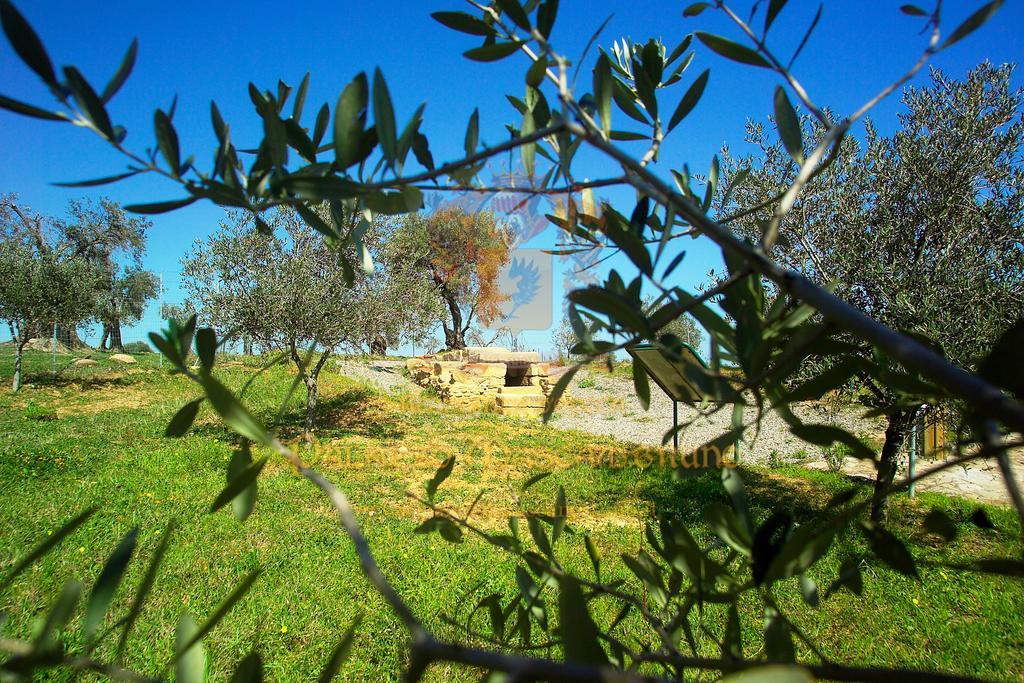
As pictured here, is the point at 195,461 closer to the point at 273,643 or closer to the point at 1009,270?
the point at 273,643

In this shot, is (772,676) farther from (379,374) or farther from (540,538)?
(379,374)

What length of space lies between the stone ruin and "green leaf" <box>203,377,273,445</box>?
11.0m

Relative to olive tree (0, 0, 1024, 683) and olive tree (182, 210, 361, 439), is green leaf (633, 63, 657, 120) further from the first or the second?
olive tree (182, 210, 361, 439)

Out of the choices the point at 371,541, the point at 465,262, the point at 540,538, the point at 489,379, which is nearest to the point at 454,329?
the point at 465,262

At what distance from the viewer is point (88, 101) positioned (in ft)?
1.33

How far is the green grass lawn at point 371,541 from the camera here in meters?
3.01

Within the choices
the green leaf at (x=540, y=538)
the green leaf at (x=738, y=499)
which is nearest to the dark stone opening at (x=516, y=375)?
the green leaf at (x=540, y=538)

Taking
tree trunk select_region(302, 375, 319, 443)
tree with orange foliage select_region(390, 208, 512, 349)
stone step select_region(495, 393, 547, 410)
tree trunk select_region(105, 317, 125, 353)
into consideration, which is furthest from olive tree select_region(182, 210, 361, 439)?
tree trunk select_region(105, 317, 125, 353)

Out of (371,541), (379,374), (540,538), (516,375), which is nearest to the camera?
(540,538)

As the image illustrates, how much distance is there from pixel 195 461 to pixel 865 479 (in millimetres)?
7266

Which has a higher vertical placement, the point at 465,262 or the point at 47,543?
the point at 465,262

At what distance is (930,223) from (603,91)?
5.09 m

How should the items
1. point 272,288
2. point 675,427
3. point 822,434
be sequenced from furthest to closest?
1. point 272,288
2. point 675,427
3. point 822,434

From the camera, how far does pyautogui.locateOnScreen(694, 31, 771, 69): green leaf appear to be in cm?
54
